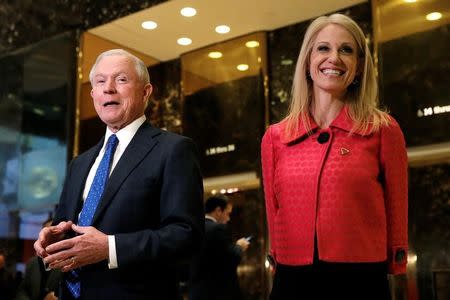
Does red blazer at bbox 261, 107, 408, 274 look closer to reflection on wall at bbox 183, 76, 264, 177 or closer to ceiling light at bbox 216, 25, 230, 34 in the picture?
reflection on wall at bbox 183, 76, 264, 177

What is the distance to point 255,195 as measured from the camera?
20.1 feet

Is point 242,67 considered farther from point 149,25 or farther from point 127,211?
point 127,211

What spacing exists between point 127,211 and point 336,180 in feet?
2.40

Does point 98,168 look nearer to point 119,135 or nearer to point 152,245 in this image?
point 119,135

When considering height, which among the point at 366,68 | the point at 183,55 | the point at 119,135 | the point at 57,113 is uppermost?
the point at 183,55

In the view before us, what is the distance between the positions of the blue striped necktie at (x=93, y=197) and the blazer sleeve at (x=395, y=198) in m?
1.00

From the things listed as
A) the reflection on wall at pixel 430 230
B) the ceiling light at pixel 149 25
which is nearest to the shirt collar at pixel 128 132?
the reflection on wall at pixel 430 230

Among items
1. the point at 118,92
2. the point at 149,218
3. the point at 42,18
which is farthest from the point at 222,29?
the point at 149,218

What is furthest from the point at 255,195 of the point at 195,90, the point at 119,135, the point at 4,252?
the point at 119,135

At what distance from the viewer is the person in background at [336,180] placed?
201 cm

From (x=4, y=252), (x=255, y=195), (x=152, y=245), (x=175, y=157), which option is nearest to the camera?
(x=152, y=245)

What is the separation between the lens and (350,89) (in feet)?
7.70

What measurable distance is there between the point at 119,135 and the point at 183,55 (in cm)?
485

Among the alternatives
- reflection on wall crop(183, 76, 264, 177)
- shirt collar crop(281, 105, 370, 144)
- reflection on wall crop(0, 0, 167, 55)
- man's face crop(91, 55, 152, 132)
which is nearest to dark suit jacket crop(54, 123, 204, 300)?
man's face crop(91, 55, 152, 132)
